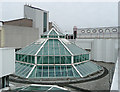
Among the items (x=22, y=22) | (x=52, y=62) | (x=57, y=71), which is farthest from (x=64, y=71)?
(x=22, y=22)

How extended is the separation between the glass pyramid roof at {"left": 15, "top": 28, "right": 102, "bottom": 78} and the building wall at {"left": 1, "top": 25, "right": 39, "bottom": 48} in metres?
10.1

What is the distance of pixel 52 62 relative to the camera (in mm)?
20891

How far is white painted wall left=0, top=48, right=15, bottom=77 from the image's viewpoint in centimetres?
754

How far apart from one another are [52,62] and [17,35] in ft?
57.6

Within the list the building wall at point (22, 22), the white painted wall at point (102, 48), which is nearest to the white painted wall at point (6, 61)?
the white painted wall at point (102, 48)

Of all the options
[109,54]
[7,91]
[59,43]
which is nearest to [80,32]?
[109,54]

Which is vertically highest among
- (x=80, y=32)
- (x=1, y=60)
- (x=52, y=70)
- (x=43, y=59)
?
(x=80, y=32)

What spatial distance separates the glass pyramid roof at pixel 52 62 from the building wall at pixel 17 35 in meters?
10.1

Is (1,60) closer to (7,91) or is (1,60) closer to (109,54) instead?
(7,91)

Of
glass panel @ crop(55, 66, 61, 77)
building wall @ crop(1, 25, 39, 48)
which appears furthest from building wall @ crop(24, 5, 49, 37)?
glass panel @ crop(55, 66, 61, 77)

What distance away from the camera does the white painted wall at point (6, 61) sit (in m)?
7.54

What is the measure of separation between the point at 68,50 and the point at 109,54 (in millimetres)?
16812

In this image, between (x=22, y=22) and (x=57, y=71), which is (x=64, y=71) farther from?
(x=22, y=22)

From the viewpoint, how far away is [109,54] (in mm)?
34844
